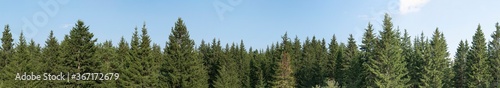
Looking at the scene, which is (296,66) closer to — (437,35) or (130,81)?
(437,35)

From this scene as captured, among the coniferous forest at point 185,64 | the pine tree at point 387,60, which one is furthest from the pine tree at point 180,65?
the pine tree at point 387,60

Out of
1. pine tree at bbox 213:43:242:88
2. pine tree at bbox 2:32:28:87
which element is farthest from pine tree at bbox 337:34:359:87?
pine tree at bbox 2:32:28:87

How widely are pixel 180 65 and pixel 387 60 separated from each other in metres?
21.9

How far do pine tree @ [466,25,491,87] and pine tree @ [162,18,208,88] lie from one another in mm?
37761

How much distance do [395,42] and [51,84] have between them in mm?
35123

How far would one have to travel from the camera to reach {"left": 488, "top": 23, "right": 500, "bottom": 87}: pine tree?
68625mm

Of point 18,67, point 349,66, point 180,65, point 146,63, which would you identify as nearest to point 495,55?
point 349,66

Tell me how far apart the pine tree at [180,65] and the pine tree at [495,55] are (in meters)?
39.5

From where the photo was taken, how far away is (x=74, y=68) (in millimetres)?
47125

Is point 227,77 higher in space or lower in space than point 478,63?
lower

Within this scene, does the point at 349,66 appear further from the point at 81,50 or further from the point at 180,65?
the point at 81,50

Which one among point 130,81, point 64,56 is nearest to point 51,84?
point 64,56

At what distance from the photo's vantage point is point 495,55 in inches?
2758

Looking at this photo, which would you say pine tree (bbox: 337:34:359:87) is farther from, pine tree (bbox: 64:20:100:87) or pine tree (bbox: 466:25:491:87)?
pine tree (bbox: 64:20:100:87)
